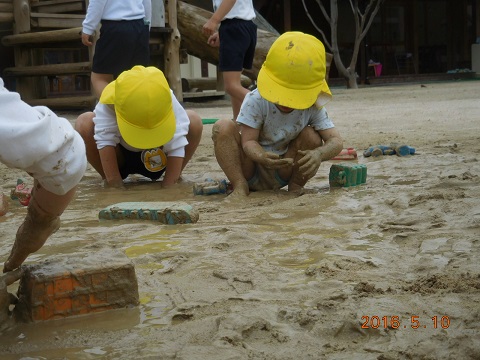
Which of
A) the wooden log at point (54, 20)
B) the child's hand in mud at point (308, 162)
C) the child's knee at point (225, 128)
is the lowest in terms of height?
the child's hand in mud at point (308, 162)

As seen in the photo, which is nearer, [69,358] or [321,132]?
[69,358]

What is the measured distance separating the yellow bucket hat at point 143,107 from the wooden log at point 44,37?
6.35 m

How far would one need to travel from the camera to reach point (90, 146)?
5.41m

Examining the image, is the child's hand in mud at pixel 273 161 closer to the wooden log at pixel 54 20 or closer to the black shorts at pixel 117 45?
the black shorts at pixel 117 45

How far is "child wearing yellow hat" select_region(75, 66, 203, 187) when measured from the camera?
488 cm

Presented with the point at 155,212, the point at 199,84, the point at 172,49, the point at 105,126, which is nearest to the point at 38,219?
the point at 155,212

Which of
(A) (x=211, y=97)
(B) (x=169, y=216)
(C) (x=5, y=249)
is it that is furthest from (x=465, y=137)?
(A) (x=211, y=97)

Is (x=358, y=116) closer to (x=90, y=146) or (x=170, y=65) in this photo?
(x=170, y=65)

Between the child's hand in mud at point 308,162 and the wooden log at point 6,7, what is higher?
the wooden log at point 6,7

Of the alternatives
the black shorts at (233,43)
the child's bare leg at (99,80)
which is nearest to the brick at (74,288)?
the black shorts at (233,43)

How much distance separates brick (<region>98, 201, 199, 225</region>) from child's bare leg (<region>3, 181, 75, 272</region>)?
1.43 metres

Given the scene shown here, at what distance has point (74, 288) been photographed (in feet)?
8.13

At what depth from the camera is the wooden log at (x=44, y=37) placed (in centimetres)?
1112

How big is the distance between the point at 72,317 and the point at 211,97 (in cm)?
1359
